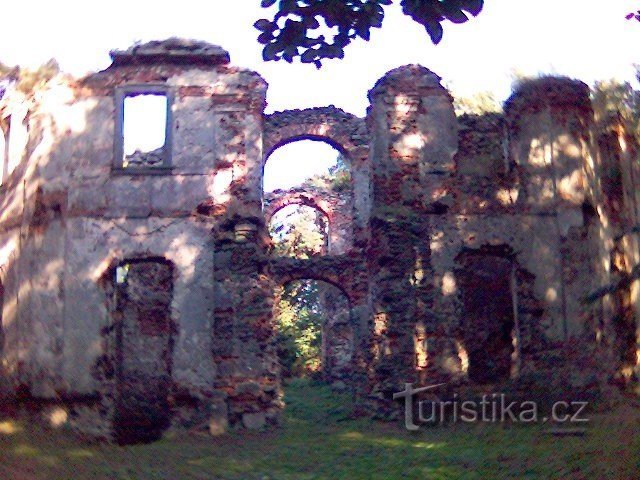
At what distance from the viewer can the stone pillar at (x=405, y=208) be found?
39.7 ft

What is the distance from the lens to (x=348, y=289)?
15852 millimetres

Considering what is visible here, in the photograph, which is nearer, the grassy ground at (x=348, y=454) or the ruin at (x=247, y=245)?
the grassy ground at (x=348, y=454)

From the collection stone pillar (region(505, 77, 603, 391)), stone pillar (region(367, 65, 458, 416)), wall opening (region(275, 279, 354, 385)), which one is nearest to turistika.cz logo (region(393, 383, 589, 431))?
stone pillar (region(367, 65, 458, 416))

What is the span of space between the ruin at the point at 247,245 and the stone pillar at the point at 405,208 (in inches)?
1.0

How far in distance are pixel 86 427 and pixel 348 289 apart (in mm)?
6045

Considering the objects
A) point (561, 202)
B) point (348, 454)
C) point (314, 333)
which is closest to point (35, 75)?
point (348, 454)

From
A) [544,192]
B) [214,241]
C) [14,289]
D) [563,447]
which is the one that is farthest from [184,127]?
[563,447]

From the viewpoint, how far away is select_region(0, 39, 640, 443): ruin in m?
12.1

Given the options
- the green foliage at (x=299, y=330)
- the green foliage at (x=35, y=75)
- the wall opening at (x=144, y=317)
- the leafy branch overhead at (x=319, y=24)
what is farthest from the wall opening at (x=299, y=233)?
the leafy branch overhead at (x=319, y=24)

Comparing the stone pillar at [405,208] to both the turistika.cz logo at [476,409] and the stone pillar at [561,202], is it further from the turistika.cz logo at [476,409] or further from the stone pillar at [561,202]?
the stone pillar at [561,202]

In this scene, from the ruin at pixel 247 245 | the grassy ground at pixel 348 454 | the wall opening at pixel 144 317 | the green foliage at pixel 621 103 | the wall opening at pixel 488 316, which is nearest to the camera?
the grassy ground at pixel 348 454

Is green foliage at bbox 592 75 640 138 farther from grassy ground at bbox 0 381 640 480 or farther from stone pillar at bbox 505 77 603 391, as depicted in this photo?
grassy ground at bbox 0 381 640 480

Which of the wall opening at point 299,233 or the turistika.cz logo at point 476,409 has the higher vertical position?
the wall opening at point 299,233

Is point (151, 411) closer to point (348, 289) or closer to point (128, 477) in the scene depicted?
point (128, 477)
